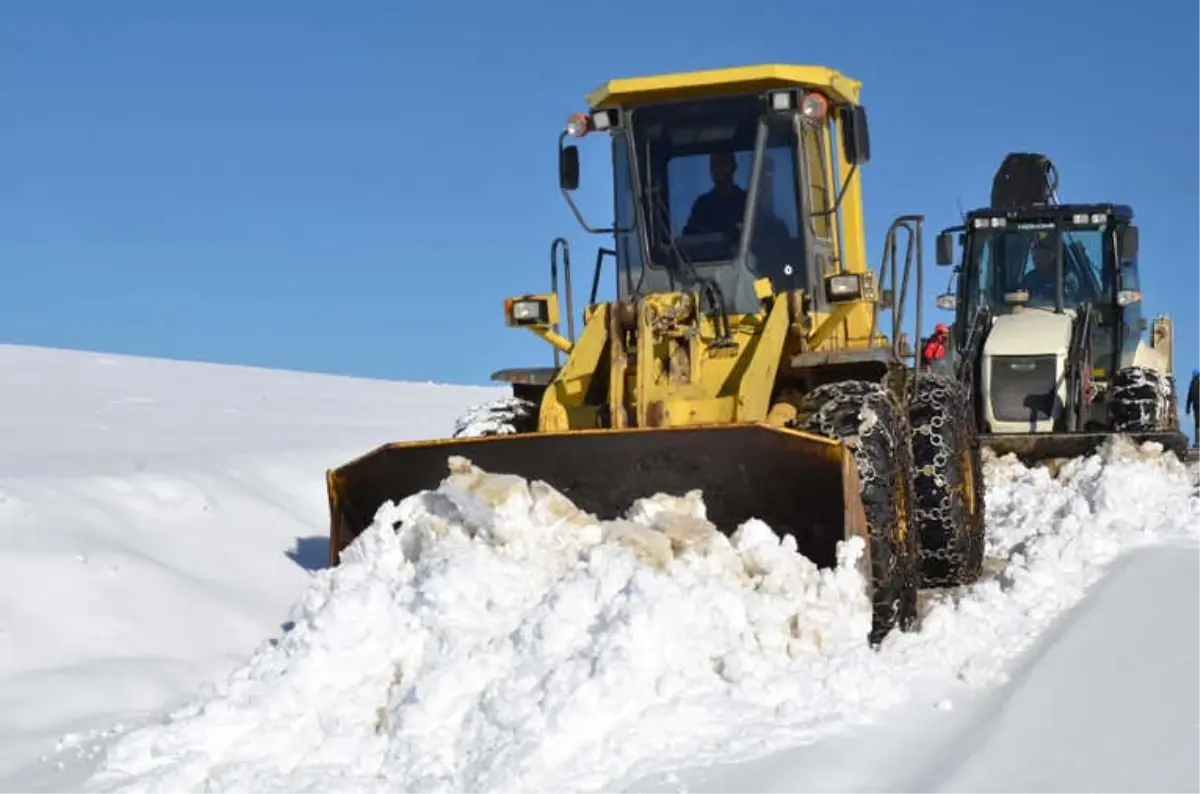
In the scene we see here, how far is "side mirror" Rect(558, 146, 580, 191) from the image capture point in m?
6.86

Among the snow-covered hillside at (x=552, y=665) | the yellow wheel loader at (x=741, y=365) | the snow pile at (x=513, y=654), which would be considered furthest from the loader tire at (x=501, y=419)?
the snow pile at (x=513, y=654)

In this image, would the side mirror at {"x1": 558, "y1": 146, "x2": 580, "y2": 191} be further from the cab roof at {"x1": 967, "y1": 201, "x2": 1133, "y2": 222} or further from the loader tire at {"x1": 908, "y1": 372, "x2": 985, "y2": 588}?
the cab roof at {"x1": 967, "y1": 201, "x2": 1133, "y2": 222}

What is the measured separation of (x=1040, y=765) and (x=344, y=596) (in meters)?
2.05

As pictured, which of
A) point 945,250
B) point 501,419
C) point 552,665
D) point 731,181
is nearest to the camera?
point 552,665

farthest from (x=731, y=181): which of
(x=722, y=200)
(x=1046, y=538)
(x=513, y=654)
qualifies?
(x=513, y=654)

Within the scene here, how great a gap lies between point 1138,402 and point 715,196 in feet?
20.6

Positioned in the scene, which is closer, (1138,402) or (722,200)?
(722,200)

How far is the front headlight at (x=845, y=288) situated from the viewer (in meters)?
6.20

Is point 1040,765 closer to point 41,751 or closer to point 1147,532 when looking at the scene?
point 41,751

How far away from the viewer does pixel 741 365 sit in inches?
243

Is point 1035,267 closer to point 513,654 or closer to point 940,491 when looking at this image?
point 940,491

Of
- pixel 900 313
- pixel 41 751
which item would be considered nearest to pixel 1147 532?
pixel 900 313

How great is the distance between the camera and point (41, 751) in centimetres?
436

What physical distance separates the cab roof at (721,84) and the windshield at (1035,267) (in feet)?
20.3
